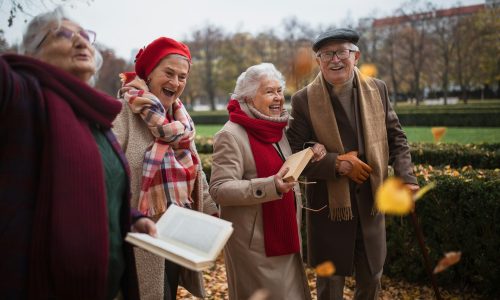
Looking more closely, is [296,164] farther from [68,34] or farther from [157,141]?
[68,34]

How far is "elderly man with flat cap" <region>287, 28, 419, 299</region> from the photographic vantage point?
10.6ft

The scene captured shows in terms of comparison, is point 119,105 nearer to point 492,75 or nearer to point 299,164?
point 299,164

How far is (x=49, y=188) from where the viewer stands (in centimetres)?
161

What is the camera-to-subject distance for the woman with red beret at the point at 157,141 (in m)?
2.77

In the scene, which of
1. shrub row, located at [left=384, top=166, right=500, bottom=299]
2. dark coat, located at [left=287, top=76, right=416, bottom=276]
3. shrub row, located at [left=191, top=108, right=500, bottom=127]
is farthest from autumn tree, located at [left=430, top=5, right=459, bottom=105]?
dark coat, located at [left=287, top=76, right=416, bottom=276]

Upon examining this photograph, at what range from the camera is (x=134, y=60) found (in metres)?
3.06

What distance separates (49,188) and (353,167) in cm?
211

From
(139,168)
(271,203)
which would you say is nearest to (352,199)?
(271,203)

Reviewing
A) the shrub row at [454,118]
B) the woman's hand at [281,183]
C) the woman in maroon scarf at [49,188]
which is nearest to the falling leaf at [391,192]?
the woman's hand at [281,183]

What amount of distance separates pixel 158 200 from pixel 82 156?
1170mm

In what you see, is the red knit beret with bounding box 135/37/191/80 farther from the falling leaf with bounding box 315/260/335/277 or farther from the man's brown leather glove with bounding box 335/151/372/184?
the falling leaf with bounding box 315/260/335/277

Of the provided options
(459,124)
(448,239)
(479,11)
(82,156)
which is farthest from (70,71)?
(479,11)

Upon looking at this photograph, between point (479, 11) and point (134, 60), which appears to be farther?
point (479, 11)

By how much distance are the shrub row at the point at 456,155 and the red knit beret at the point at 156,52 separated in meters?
6.28
